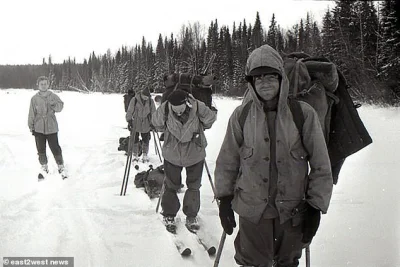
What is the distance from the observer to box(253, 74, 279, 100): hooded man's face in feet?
6.11

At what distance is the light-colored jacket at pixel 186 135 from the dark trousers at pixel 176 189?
0.35 ft

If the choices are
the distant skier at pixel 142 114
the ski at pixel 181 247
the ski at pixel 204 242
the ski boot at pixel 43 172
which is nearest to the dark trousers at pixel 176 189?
the ski at pixel 204 242

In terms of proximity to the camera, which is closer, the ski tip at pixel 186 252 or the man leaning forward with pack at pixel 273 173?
the man leaning forward with pack at pixel 273 173

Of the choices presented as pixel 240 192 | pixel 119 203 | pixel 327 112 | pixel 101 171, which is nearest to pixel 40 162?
pixel 101 171

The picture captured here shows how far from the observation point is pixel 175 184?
362cm

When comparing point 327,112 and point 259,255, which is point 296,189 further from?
point 327,112

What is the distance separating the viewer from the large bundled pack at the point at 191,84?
13.1ft

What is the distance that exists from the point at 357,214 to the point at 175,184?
221cm

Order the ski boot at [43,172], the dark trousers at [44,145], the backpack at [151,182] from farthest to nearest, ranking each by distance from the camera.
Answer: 1. the dark trousers at [44,145]
2. the ski boot at [43,172]
3. the backpack at [151,182]

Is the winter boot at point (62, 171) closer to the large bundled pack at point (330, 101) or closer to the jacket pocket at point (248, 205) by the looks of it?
the jacket pocket at point (248, 205)

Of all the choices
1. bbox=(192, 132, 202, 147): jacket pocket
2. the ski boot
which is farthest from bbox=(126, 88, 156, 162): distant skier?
bbox=(192, 132, 202, 147): jacket pocket

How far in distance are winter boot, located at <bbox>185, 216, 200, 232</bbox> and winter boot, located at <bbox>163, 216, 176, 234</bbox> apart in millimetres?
172

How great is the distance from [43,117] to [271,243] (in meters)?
5.15

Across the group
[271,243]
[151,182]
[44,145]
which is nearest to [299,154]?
[271,243]
